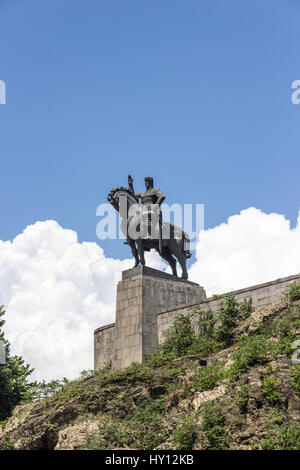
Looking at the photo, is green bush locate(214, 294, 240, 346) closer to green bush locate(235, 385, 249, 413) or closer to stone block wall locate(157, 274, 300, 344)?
stone block wall locate(157, 274, 300, 344)

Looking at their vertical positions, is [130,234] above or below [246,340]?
above

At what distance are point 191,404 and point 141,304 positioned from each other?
6.75 m

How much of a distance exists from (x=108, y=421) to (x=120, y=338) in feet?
19.3

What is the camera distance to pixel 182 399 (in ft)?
49.6

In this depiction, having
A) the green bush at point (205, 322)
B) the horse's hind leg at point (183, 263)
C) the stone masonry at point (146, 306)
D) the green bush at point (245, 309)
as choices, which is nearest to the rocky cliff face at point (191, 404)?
the green bush at point (245, 309)

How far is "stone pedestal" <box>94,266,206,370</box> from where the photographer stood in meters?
20.7

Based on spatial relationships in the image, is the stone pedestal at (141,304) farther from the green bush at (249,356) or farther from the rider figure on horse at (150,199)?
the green bush at (249,356)

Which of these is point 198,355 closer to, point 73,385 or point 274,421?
point 73,385

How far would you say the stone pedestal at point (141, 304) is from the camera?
20656mm

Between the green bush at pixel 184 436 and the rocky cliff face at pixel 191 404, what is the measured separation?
22 millimetres
